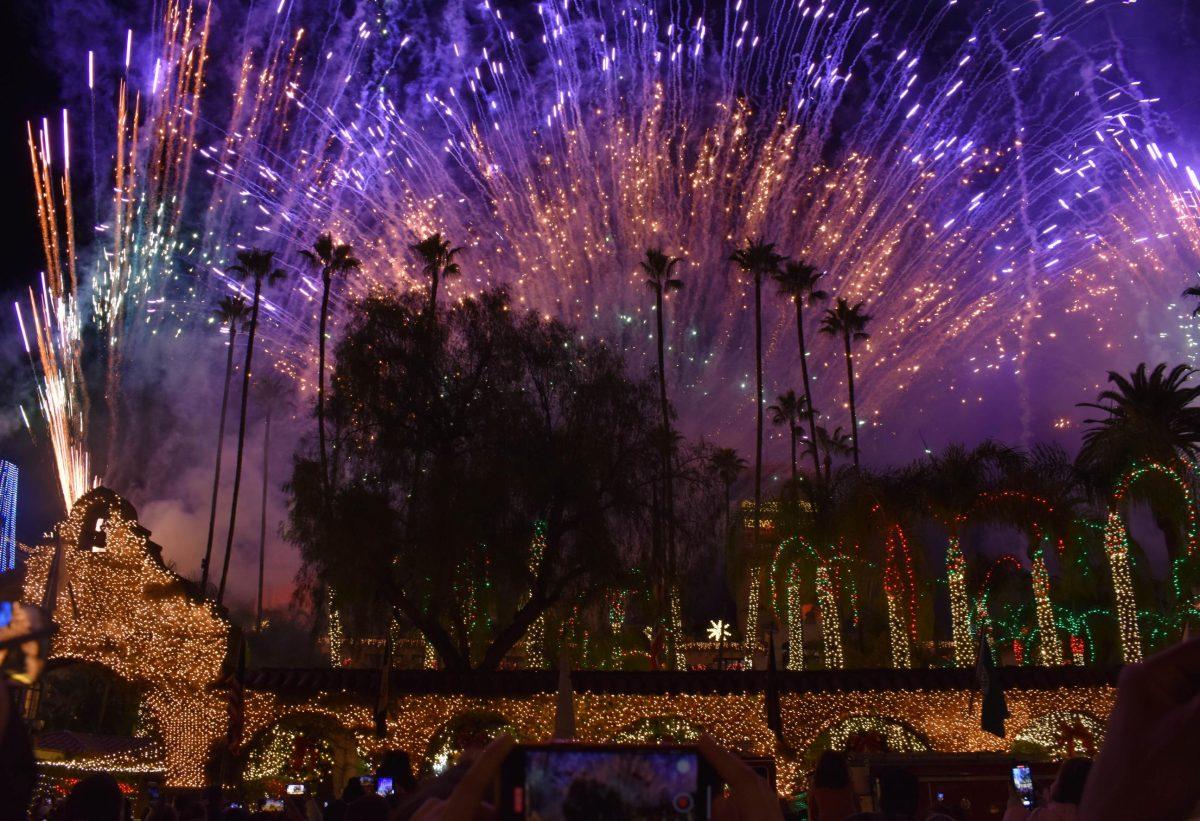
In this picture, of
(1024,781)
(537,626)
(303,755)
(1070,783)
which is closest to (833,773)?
(1070,783)

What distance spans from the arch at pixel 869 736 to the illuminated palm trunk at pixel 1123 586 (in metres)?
6.03

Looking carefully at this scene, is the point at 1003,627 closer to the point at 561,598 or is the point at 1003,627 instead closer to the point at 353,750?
the point at 561,598

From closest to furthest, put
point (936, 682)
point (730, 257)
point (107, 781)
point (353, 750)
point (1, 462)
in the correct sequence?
point (107, 781), point (936, 682), point (353, 750), point (1, 462), point (730, 257)

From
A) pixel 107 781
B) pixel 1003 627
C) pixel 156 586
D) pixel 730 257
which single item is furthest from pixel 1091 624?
pixel 107 781

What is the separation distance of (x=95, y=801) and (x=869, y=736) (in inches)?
830

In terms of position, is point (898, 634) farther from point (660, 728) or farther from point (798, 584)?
point (660, 728)

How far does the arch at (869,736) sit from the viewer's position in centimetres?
2259

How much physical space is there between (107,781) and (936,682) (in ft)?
69.9

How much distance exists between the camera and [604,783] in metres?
2.11

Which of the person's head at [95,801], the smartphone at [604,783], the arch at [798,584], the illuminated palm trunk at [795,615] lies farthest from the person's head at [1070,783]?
the illuminated palm trunk at [795,615]

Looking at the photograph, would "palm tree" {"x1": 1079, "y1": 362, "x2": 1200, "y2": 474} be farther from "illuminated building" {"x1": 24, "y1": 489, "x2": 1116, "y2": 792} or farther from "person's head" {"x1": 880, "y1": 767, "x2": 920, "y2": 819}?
"person's head" {"x1": 880, "y1": 767, "x2": 920, "y2": 819}

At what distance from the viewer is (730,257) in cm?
5188

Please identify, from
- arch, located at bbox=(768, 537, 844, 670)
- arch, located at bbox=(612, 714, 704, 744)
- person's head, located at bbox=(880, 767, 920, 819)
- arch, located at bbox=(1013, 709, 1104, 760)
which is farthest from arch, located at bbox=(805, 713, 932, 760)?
person's head, located at bbox=(880, 767, 920, 819)

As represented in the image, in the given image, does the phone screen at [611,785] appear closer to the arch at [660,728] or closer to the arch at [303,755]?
the arch at [660,728]
